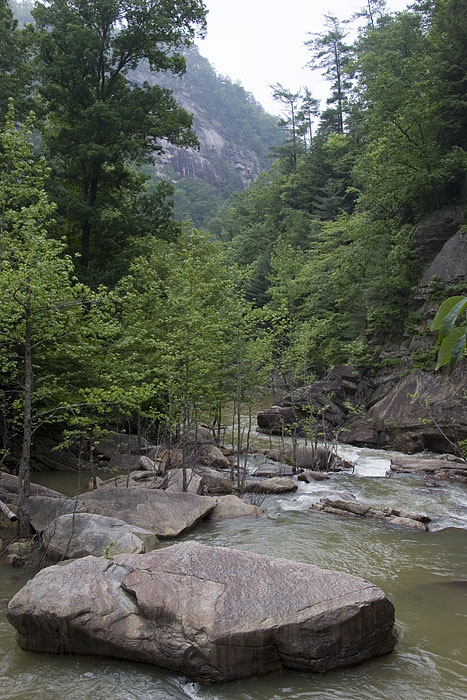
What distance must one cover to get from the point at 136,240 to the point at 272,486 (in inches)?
423

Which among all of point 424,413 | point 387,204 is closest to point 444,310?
point 424,413

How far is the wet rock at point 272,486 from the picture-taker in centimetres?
1417

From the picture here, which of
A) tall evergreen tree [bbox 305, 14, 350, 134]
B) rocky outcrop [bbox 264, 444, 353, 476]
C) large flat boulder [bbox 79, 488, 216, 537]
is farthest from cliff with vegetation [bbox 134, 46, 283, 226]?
large flat boulder [bbox 79, 488, 216, 537]

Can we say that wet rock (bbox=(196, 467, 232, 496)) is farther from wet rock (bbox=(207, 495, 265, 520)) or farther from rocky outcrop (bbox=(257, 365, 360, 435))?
rocky outcrop (bbox=(257, 365, 360, 435))

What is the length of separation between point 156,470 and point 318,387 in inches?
457

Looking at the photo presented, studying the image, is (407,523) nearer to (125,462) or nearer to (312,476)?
(312,476)

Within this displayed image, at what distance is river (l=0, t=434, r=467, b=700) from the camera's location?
4996 mm

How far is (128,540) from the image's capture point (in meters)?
8.07

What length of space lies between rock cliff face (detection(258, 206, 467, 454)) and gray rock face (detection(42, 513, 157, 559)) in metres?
9.38

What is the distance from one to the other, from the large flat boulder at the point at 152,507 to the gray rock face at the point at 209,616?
152 inches

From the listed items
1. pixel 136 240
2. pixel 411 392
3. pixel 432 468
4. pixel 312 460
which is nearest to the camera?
pixel 432 468

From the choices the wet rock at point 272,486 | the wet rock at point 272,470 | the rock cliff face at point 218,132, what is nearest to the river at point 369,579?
the wet rock at point 272,486

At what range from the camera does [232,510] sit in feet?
38.1

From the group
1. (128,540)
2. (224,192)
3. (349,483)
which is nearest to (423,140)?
(349,483)
